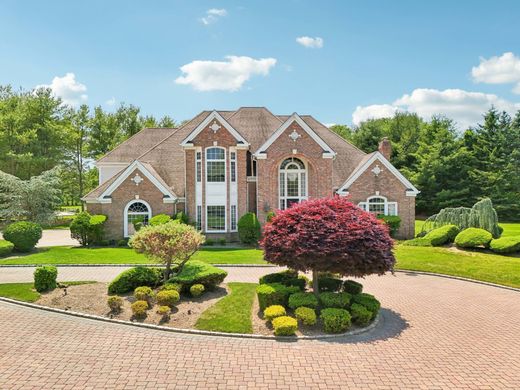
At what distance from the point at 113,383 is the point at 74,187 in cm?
6588

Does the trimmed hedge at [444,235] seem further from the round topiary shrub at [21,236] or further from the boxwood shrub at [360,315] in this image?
the round topiary shrub at [21,236]

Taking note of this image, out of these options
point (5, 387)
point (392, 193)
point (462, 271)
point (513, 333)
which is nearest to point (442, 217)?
point (392, 193)

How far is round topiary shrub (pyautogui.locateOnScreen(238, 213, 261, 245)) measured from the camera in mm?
25875

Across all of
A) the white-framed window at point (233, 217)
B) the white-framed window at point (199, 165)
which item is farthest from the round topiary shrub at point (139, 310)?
the white-framed window at point (199, 165)

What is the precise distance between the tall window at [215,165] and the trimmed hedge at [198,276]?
44.7 ft

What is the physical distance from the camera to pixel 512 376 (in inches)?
322

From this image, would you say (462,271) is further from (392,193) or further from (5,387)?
(5,387)

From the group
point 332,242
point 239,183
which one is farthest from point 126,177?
point 332,242

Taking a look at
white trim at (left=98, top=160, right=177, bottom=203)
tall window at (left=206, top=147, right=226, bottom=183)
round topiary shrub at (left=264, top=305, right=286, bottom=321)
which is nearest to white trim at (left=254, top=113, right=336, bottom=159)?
tall window at (left=206, top=147, right=226, bottom=183)

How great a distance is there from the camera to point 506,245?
67.6ft

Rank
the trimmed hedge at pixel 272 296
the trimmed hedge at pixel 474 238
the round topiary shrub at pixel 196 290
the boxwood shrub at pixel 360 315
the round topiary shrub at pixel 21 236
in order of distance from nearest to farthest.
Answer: the boxwood shrub at pixel 360 315 < the trimmed hedge at pixel 272 296 < the round topiary shrub at pixel 196 290 < the trimmed hedge at pixel 474 238 < the round topiary shrub at pixel 21 236

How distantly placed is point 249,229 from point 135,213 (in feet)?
29.1

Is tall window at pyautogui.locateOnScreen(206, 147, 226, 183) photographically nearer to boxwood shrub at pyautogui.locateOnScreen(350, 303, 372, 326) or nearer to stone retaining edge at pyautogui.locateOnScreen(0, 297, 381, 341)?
stone retaining edge at pyautogui.locateOnScreen(0, 297, 381, 341)

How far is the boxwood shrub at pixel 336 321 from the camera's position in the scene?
34.7ft
